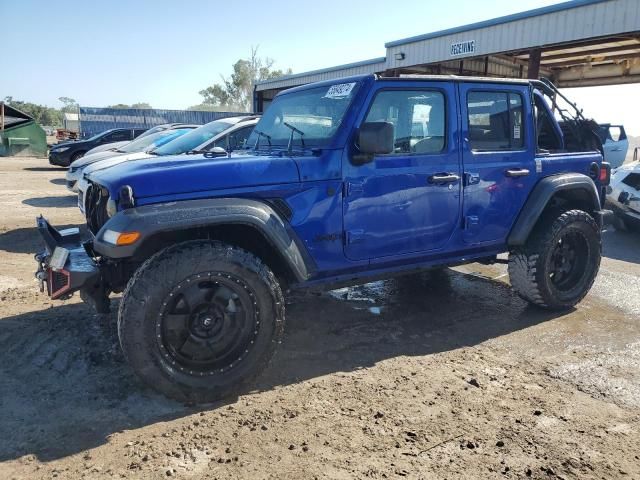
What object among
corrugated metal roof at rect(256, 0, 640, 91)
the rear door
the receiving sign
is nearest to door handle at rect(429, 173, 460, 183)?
the rear door

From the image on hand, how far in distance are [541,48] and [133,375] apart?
1142 centimetres

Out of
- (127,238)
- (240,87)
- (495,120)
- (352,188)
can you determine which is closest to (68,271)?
(127,238)

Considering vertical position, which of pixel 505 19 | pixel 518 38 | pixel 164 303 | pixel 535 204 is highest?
pixel 505 19

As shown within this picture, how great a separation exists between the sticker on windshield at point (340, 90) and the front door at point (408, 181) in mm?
184

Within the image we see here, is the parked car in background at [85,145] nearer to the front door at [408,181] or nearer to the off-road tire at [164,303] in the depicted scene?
the front door at [408,181]

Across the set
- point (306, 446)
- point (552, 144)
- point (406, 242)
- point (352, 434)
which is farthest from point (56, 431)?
point (552, 144)

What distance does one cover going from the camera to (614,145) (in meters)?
15.4

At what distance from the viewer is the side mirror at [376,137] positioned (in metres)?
3.24

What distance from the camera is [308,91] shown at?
4.04 metres

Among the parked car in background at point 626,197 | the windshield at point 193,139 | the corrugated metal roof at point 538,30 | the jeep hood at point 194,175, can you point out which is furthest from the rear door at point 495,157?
the corrugated metal roof at point 538,30

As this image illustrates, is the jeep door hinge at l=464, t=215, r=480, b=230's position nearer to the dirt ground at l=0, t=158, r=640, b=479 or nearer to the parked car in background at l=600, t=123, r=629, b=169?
the dirt ground at l=0, t=158, r=640, b=479

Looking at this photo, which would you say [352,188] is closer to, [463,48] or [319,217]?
[319,217]

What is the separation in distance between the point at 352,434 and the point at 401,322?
1.78 meters

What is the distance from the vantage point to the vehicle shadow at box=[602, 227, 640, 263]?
700 cm
